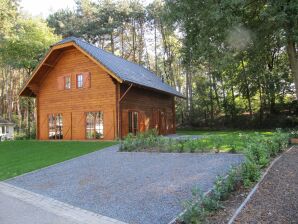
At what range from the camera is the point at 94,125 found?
18766 mm

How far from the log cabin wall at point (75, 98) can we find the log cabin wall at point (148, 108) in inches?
29.6

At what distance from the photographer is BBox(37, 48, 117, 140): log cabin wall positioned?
18.0 meters

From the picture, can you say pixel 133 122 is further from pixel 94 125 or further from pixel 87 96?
pixel 87 96

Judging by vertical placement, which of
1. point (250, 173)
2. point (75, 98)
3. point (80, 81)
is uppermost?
point (80, 81)

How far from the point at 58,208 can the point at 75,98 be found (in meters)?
14.4

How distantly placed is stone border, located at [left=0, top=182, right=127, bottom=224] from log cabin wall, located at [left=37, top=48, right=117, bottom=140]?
34.8ft

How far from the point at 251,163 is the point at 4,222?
4428 mm

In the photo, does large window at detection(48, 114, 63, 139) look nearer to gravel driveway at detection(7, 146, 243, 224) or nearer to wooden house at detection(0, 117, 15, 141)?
gravel driveway at detection(7, 146, 243, 224)

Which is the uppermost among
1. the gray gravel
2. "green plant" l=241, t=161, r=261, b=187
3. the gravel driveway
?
"green plant" l=241, t=161, r=261, b=187

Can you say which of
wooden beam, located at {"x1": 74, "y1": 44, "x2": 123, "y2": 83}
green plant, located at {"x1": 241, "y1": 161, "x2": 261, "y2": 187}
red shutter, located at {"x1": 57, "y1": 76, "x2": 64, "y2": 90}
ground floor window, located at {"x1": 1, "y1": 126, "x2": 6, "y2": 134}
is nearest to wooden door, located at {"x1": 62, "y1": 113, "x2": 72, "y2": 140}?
red shutter, located at {"x1": 57, "y1": 76, "x2": 64, "y2": 90}

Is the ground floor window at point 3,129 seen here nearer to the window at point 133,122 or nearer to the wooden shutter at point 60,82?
the wooden shutter at point 60,82

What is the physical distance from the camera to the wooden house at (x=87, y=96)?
58.5 ft

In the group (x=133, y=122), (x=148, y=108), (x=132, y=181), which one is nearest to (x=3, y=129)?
(x=148, y=108)

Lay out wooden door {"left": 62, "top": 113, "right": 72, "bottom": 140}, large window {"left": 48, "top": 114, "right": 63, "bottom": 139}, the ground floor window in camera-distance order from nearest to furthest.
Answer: wooden door {"left": 62, "top": 113, "right": 72, "bottom": 140}
large window {"left": 48, "top": 114, "right": 63, "bottom": 139}
the ground floor window
